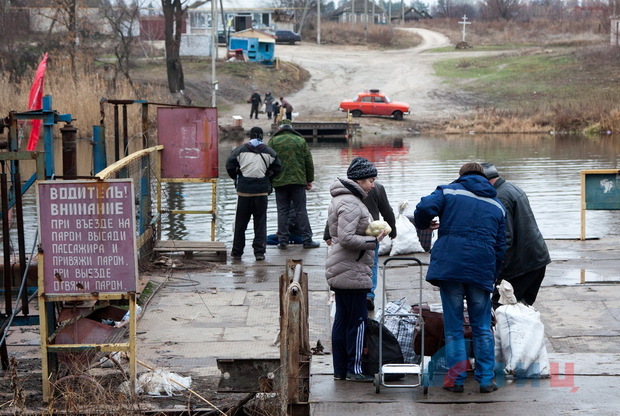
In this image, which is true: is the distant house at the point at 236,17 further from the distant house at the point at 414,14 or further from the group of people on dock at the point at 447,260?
the group of people on dock at the point at 447,260

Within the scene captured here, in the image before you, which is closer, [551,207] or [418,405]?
[418,405]

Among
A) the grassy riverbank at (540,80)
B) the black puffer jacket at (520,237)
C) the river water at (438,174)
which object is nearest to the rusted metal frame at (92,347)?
the black puffer jacket at (520,237)

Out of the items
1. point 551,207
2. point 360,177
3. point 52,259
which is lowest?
point 551,207

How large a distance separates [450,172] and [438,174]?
674 millimetres

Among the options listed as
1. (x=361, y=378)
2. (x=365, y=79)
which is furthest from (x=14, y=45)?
(x=361, y=378)

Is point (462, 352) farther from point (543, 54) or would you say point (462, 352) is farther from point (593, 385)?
point (543, 54)

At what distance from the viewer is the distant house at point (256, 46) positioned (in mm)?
68206

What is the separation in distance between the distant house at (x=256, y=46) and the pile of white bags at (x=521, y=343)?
6173 centimetres

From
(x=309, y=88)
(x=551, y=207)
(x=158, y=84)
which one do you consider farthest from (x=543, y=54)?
(x=551, y=207)

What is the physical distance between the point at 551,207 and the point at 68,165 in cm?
1427

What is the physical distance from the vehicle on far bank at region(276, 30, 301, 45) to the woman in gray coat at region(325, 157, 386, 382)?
79708 mm

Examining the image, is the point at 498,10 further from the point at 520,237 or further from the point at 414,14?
the point at 520,237

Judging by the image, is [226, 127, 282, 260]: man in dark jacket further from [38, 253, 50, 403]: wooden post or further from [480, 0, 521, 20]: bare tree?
[480, 0, 521, 20]: bare tree

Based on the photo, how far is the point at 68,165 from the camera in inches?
334
